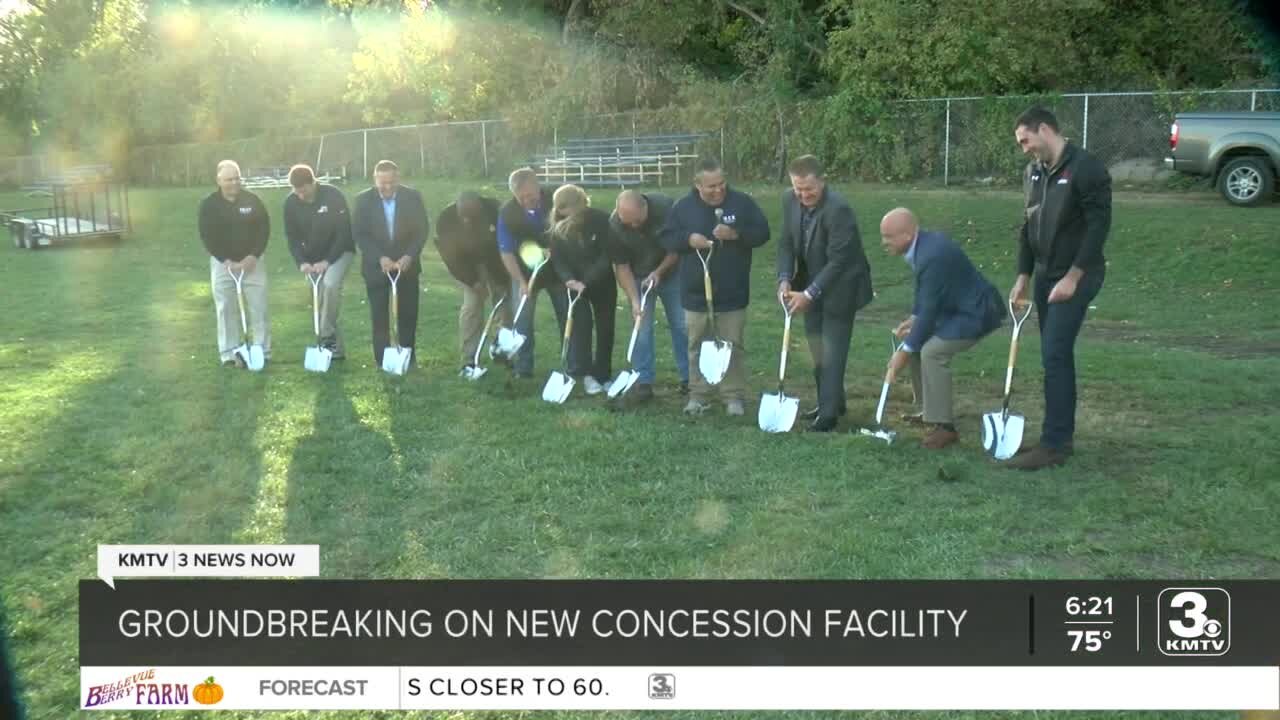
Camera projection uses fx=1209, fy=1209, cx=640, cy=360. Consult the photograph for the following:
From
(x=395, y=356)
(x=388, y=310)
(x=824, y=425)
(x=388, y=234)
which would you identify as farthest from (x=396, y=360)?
(x=824, y=425)

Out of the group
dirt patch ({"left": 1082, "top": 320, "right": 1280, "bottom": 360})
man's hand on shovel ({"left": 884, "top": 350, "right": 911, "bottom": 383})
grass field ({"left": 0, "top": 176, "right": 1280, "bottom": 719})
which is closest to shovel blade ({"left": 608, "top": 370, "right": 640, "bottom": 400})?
grass field ({"left": 0, "top": 176, "right": 1280, "bottom": 719})

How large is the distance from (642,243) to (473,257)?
70.2 inches

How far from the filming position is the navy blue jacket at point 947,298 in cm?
738

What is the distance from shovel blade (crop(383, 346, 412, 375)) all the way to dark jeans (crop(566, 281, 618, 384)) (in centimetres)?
168

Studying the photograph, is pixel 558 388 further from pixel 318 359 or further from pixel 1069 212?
pixel 1069 212

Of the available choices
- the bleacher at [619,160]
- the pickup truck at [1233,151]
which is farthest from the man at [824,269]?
the bleacher at [619,160]

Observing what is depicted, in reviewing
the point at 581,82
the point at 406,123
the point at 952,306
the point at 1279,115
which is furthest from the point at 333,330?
the point at 406,123

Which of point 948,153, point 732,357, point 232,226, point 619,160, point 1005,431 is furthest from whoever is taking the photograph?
point 619,160

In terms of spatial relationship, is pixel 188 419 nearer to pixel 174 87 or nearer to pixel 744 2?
pixel 744 2

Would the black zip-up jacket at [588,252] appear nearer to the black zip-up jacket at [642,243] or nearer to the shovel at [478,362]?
the black zip-up jacket at [642,243]

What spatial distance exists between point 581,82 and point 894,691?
97.3 ft

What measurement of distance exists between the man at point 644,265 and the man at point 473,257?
142 cm

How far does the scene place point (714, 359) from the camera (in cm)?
839

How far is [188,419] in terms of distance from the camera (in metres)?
8.72
